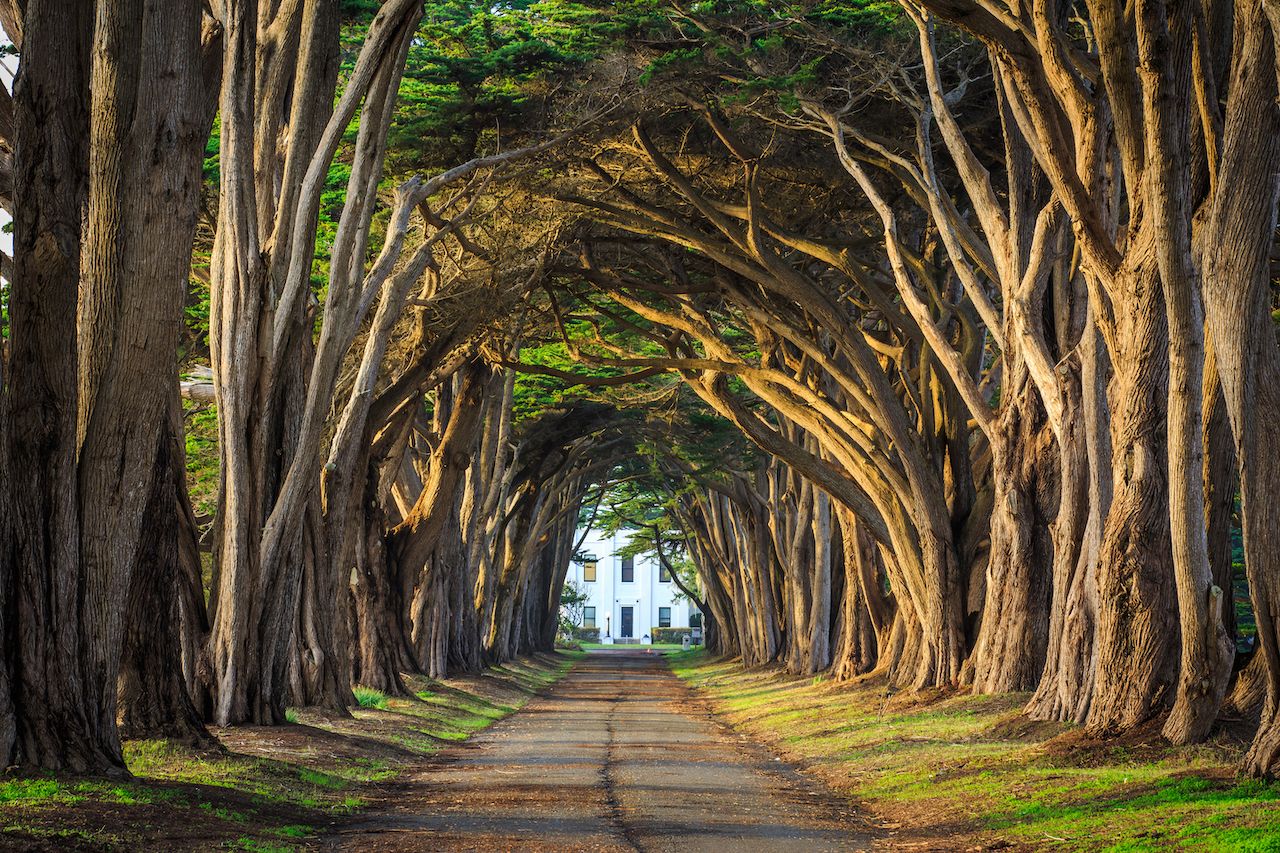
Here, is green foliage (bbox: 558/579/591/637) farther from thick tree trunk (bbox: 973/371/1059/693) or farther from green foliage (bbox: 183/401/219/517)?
thick tree trunk (bbox: 973/371/1059/693)

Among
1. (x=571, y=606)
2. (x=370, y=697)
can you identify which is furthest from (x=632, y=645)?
(x=370, y=697)

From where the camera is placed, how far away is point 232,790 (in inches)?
392

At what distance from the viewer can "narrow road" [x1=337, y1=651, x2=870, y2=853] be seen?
8.95 meters

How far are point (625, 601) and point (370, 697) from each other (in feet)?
258

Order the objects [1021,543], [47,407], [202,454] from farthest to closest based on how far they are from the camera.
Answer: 1. [202,454]
2. [1021,543]
3. [47,407]

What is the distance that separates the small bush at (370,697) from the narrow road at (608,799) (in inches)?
96.7

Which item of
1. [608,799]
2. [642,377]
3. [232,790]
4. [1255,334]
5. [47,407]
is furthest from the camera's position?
[642,377]

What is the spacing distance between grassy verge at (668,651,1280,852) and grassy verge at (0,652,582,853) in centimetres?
376

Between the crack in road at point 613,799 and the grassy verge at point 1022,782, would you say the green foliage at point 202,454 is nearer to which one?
the crack in road at point 613,799

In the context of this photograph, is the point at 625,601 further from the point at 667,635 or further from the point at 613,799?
the point at 613,799

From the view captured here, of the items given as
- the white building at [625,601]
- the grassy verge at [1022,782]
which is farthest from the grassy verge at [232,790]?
the white building at [625,601]

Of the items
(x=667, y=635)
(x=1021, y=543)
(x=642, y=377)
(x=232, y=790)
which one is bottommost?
(x=232, y=790)

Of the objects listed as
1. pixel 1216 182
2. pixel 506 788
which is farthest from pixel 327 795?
pixel 1216 182

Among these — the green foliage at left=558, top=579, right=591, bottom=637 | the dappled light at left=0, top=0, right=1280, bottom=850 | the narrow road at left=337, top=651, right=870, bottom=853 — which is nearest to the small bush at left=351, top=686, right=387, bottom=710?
the dappled light at left=0, top=0, right=1280, bottom=850
